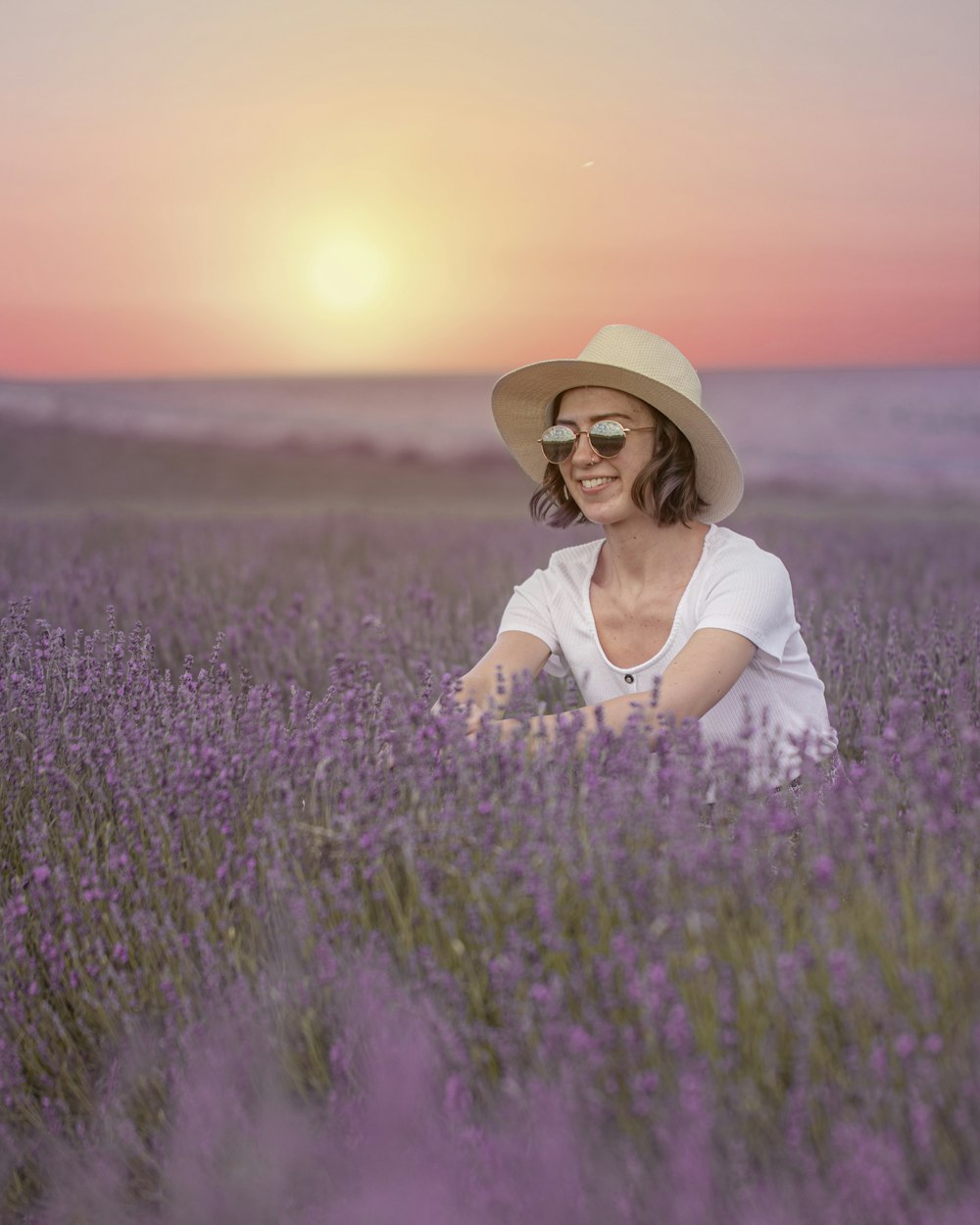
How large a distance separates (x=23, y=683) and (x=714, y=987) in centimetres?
190

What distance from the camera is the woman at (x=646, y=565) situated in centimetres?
288

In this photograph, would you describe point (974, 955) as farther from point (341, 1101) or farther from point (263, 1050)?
point (263, 1050)

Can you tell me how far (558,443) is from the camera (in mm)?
3012

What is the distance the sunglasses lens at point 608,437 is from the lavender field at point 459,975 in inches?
36.3

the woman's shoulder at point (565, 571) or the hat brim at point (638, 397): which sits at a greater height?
the hat brim at point (638, 397)

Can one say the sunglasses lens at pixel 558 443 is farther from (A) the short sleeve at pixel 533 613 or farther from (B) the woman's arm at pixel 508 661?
(B) the woman's arm at pixel 508 661

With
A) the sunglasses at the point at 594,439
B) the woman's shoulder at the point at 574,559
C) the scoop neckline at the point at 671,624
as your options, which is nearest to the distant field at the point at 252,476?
the woman's shoulder at the point at 574,559

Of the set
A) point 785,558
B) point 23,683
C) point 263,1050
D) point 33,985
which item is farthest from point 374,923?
point 785,558

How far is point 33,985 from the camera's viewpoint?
199cm

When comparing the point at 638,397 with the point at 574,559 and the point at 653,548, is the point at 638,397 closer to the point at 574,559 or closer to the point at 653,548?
the point at 653,548

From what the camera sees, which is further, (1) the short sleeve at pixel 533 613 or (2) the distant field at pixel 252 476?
(2) the distant field at pixel 252 476

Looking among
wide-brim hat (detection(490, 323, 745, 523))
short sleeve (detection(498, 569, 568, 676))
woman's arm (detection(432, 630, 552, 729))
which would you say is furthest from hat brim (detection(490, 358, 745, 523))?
woman's arm (detection(432, 630, 552, 729))

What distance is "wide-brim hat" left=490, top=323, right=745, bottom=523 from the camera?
2.93 m

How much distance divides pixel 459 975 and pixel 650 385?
1.63m
